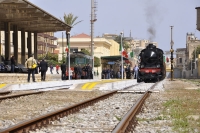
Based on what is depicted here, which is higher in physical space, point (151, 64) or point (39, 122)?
point (151, 64)

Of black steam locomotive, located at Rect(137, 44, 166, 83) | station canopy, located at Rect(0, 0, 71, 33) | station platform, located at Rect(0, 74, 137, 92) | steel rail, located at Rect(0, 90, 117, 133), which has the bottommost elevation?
steel rail, located at Rect(0, 90, 117, 133)

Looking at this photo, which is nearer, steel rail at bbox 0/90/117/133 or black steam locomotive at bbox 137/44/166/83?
steel rail at bbox 0/90/117/133

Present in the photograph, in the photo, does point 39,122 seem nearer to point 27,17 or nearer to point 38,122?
point 38,122

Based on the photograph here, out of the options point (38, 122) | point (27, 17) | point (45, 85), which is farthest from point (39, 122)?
point (27, 17)

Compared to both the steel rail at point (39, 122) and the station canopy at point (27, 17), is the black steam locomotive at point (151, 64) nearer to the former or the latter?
the station canopy at point (27, 17)

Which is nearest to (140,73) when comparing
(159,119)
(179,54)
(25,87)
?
(25,87)

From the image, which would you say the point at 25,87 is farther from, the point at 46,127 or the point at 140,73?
the point at 140,73

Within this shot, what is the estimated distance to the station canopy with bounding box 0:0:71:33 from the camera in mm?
34188

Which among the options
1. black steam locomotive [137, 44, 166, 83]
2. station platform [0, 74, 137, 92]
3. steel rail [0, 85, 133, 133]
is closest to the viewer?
steel rail [0, 85, 133, 133]

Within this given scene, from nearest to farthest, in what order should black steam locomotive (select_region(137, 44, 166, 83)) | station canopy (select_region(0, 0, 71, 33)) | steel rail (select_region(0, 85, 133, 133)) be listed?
steel rail (select_region(0, 85, 133, 133))
station canopy (select_region(0, 0, 71, 33))
black steam locomotive (select_region(137, 44, 166, 83))

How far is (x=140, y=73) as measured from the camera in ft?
148

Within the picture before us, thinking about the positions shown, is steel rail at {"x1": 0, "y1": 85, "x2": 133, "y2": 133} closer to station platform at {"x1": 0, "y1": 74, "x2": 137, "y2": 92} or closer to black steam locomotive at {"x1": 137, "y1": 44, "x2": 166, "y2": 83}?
station platform at {"x1": 0, "y1": 74, "x2": 137, "y2": 92}

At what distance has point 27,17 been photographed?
40.8m

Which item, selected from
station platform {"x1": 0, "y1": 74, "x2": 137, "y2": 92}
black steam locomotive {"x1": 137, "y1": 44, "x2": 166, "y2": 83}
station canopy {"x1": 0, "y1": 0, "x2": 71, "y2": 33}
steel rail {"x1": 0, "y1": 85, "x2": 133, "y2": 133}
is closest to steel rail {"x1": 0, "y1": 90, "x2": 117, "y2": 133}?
steel rail {"x1": 0, "y1": 85, "x2": 133, "y2": 133}
